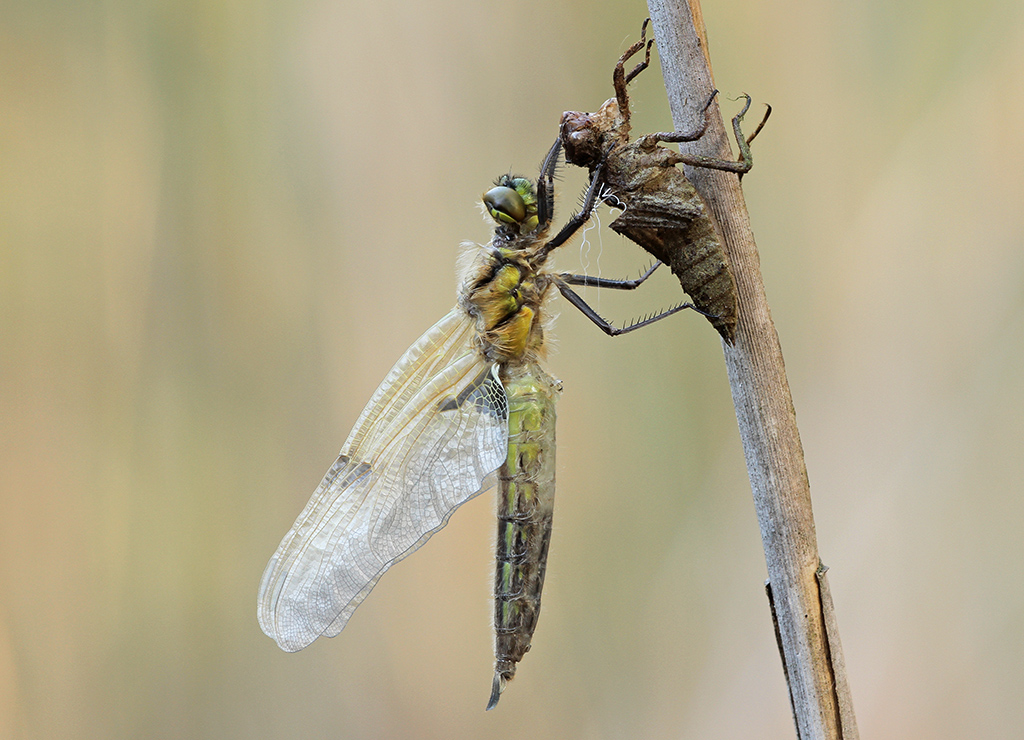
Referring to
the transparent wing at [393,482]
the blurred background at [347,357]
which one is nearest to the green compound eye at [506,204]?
the transparent wing at [393,482]

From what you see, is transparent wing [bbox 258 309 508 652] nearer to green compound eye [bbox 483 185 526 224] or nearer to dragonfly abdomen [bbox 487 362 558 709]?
dragonfly abdomen [bbox 487 362 558 709]

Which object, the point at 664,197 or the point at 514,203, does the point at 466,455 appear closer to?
the point at 514,203

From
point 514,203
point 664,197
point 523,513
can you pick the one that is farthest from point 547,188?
point 523,513

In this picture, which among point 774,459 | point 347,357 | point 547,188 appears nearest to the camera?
point 774,459

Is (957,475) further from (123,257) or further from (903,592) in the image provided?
(123,257)

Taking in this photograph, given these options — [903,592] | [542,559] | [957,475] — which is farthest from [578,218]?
[903,592]

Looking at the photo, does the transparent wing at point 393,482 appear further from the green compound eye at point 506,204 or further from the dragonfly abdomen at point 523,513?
the green compound eye at point 506,204

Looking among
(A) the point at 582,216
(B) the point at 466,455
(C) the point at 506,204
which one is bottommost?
(B) the point at 466,455
